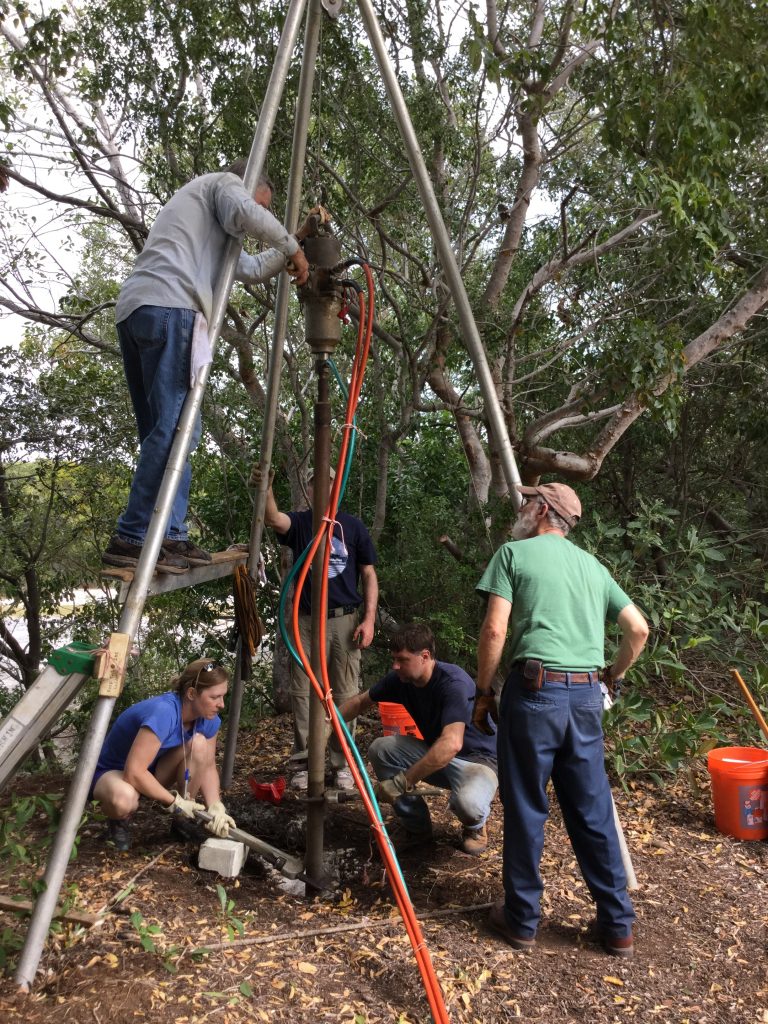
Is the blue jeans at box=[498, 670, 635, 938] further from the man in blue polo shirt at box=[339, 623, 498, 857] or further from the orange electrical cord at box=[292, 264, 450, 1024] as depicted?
the man in blue polo shirt at box=[339, 623, 498, 857]

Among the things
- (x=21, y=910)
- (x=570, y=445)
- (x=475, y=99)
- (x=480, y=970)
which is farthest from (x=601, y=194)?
(x=21, y=910)

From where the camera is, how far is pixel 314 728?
3707 mm

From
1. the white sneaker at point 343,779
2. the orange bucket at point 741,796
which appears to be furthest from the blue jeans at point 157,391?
the orange bucket at point 741,796

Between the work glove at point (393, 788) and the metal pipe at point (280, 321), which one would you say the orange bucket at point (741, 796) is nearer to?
the work glove at point (393, 788)

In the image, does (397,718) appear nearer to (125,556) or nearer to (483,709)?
(483,709)

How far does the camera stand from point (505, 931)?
328 cm

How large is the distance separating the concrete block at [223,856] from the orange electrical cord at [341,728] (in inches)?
22.3

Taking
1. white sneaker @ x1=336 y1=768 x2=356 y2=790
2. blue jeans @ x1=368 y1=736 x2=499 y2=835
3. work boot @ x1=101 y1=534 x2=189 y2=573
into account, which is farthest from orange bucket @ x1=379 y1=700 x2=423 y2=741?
work boot @ x1=101 y1=534 x2=189 y2=573

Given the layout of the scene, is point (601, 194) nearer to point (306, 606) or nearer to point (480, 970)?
point (306, 606)

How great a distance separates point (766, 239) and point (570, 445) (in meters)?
2.44

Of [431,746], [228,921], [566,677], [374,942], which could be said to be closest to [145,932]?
[228,921]

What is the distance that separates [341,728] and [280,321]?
2.05 metres

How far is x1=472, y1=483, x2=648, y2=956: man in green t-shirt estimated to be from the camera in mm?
3146

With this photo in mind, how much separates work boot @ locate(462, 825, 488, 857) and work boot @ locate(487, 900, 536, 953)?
0.55 metres
